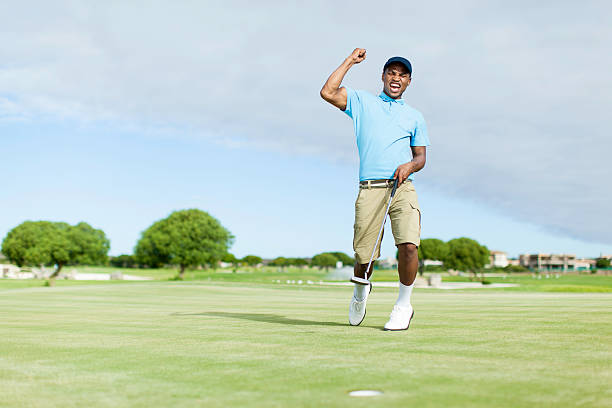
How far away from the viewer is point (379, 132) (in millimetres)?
6703

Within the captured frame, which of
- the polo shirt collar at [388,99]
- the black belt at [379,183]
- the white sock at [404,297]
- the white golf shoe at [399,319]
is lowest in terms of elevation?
Result: the white golf shoe at [399,319]

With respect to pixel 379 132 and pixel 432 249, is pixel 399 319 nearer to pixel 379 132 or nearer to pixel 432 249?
pixel 379 132

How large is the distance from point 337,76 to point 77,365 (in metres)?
3.86

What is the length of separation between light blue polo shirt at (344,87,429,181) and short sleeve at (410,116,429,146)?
0.01 metres

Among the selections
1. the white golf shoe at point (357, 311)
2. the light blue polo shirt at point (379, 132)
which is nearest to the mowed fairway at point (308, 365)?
the white golf shoe at point (357, 311)

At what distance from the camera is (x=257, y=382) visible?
346cm

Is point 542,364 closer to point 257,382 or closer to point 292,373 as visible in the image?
point 292,373

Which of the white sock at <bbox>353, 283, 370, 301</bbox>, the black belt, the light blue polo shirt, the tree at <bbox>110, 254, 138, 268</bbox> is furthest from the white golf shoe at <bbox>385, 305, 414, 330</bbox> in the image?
the tree at <bbox>110, 254, 138, 268</bbox>

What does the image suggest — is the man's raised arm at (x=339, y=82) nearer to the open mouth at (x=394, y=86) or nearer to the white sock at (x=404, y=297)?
the open mouth at (x=394, y=86)

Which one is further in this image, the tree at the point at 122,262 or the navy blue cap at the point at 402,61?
the tree at the point at 122,262

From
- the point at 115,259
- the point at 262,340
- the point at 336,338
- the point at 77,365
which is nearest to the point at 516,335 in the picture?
the point at 336,338

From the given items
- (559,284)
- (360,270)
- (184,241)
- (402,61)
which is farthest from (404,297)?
(184,241)

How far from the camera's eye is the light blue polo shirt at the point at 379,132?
6.66m

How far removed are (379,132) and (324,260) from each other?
180 m
